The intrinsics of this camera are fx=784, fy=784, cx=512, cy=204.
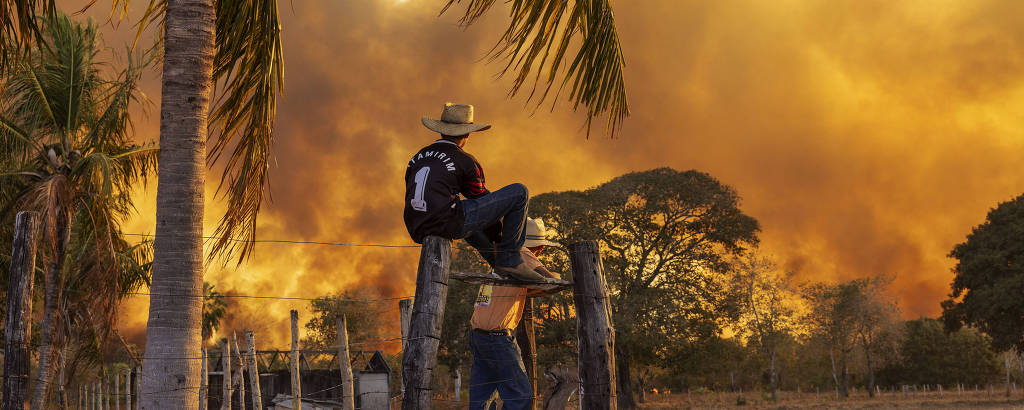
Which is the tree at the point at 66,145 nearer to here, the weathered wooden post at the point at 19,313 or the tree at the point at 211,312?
the weathered wooden post at the point at 19,313

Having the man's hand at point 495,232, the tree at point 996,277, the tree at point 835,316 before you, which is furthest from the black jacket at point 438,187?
the tree at point 835,316

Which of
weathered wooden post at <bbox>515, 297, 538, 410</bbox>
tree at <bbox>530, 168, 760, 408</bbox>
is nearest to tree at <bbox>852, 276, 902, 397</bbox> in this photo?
tree at <bbox>530, 168, 760, 408</bbox>

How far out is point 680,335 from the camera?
91.7 ft

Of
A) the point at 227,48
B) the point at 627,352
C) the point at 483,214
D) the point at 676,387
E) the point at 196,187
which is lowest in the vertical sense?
the point at 676,387

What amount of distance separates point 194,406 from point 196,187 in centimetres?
163

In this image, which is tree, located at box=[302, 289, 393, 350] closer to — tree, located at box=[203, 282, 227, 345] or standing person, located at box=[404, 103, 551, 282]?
tree, located at box=[203, 282, 227, 345]

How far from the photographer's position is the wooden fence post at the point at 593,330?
18.8ft

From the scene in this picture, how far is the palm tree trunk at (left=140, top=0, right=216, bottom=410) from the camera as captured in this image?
565 centimetres

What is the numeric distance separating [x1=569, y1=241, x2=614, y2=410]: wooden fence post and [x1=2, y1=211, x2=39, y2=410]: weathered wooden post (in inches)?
275

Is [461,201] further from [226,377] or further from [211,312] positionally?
[211,312]

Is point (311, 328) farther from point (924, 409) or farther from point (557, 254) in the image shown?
point (924, 409)

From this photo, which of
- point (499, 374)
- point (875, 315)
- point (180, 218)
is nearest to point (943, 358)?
point (875, 315)

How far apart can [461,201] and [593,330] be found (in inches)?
61.7

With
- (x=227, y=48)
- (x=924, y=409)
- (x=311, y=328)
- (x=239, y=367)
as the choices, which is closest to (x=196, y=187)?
(x=227, y=48)
